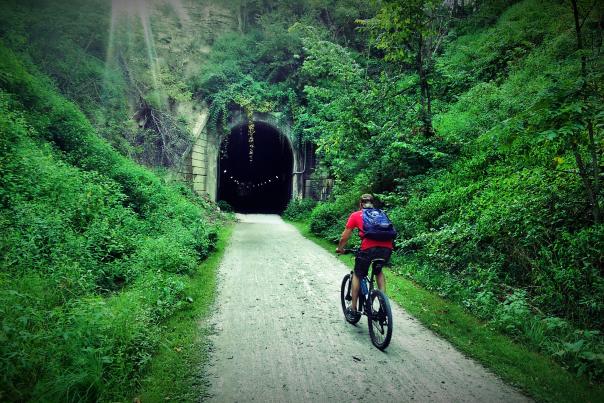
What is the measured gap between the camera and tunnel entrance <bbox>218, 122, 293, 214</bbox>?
92.8 ft

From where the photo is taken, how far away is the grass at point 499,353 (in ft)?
11.3

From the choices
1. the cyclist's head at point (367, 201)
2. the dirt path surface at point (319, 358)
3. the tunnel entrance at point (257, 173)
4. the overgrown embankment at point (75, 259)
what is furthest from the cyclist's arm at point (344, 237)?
the tunnel entrance at point (257, 173)

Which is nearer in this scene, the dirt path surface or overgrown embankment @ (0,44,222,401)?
overgrown embankment @ (0,44,222,401)

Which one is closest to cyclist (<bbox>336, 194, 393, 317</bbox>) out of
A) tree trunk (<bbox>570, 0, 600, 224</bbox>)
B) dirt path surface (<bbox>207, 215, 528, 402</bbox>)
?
dirt path surface (<bbox>207, 215, 528, 402</bbox>)

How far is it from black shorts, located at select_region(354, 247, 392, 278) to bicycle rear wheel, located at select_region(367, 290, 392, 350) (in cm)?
35

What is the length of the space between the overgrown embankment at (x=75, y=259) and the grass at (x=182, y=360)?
18 cm

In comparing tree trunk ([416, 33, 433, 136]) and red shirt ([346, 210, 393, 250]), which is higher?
tree trunk ([416, 33, 433, 136])

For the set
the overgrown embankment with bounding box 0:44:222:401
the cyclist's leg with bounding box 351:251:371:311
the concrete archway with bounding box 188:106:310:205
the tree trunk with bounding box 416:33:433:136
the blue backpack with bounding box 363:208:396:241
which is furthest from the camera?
the concrete archway with bounding box 188:106:310:205

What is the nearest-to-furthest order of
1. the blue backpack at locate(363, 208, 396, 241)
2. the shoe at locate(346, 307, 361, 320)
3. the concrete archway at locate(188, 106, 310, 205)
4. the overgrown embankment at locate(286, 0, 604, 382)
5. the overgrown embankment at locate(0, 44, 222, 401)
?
the overgrown embankment at locate(0, 44, 222, 401)
the overgrown embankment at locate(286, 0, 604, 382)
the blue backpack at locate(363, 208, 396, 241)
the shoe at locate(346, 307, 361, 320)
the concrete archway at locate(188, 106, 310, 205)

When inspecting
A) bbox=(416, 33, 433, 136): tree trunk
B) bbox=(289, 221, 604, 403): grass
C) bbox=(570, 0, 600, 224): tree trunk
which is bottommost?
bbox=(289, 221, 604, 403): grass

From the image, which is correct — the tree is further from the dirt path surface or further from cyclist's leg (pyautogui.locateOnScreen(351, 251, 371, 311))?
the dirt path surface

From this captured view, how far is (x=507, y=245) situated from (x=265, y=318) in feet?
14.8

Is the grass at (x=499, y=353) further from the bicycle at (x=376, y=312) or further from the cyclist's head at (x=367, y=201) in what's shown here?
the cyclist's head at (x=367, y=201)

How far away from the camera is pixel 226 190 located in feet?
117
